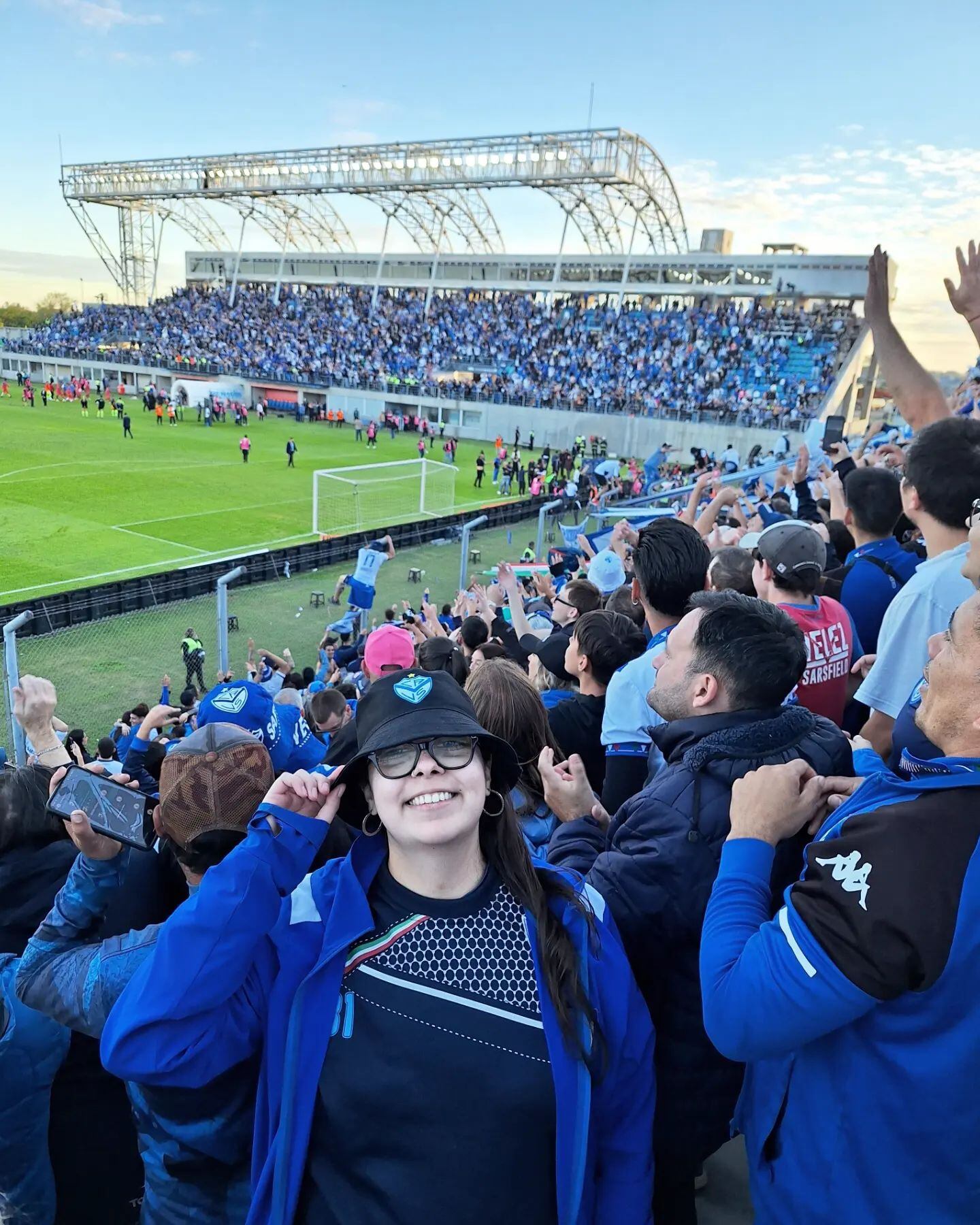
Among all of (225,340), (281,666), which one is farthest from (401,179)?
(281,666)

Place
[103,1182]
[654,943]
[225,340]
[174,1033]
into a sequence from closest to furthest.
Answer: [174,1033], [654,943], [103,1182], [225,340]

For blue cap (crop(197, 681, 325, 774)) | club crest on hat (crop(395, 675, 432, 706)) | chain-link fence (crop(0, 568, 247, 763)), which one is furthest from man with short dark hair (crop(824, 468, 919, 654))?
chain-link fence (crop(0, 568, 247, 763))

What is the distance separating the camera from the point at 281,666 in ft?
31.7

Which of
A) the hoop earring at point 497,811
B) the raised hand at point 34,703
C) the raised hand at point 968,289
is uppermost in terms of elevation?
the raised hand at point 968,289

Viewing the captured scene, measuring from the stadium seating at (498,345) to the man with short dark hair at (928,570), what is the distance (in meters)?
36.7

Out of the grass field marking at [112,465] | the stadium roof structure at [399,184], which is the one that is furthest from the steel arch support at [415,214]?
the grass field marking at [112,465]

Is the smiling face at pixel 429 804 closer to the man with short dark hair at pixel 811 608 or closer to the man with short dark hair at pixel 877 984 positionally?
the man with short dark hair at pixel 877 984

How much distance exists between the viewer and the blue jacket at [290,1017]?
1740 mm

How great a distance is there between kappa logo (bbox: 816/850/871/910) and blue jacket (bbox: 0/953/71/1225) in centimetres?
222

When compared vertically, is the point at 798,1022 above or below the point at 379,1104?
above

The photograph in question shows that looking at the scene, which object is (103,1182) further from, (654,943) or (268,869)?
(654,943)

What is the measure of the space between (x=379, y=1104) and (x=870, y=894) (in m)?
1.11

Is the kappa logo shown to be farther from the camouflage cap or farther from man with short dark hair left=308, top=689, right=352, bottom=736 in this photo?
man with short dark hair left=308, top=689, right=352, bottom=736

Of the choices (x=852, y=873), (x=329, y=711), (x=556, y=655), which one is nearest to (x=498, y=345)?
(x=329, y=711)
